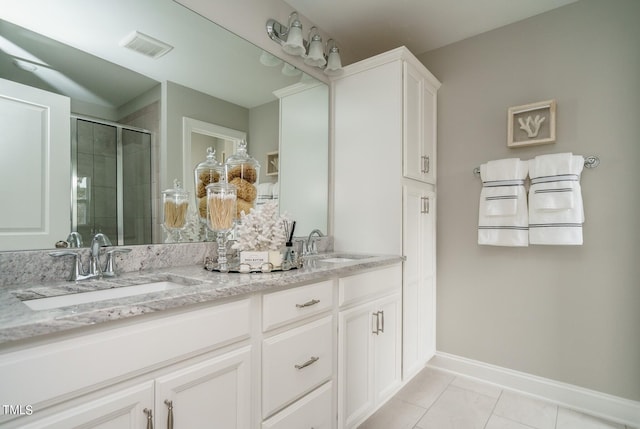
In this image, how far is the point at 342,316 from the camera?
5.03 feet

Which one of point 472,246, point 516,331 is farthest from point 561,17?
point 516,331

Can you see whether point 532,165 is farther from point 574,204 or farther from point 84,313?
point 84,313

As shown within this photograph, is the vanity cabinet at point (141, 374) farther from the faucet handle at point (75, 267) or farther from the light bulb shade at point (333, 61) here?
the light bulb shade at point (333, 61)

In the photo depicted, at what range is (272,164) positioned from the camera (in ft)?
6.65

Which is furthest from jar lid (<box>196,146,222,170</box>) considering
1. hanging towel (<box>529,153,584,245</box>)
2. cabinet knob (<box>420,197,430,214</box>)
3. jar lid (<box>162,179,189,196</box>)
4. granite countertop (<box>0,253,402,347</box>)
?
hanging towel (<box>529,153,584,245</box>)

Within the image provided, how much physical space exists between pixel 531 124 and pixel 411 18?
1059mm

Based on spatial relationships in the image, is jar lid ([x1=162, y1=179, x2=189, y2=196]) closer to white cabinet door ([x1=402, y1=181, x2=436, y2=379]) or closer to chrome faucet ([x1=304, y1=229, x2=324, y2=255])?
Answer: chrome faucet ([x1=304, y1=229, x2=324, y2=255])

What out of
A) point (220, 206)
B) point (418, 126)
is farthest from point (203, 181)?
point (418, 126)

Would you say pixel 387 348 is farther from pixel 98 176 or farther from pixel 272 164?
pixel 98 176

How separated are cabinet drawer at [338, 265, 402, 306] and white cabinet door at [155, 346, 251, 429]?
0.58 meters

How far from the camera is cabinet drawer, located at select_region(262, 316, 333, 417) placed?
117cm

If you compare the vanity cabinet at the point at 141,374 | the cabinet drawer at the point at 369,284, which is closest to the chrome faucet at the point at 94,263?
the vanity cabinet at the point at 141,374

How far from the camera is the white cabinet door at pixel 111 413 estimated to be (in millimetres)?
702

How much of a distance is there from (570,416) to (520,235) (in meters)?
1.07
